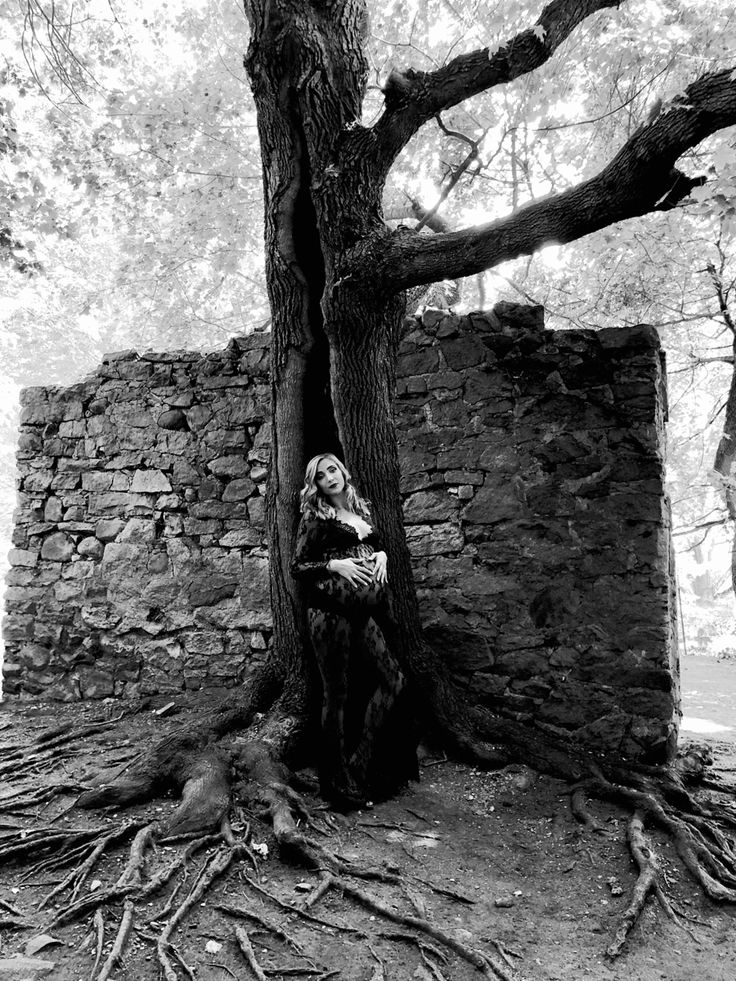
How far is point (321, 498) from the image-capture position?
389 cm

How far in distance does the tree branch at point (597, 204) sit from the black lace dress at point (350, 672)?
1562 mm

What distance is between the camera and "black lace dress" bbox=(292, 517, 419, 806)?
377 centimetres

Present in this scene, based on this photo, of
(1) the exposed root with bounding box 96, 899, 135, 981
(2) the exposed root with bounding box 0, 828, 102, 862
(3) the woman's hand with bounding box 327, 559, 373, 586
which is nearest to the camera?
(1) the exposed root with bounding box 96, 899, 135, 981

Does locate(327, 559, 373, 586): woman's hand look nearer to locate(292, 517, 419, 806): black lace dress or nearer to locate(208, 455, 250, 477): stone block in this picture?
locate(292, 517, 419, 806): black lace dress

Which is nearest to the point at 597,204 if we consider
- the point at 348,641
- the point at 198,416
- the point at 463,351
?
the point at 463,351

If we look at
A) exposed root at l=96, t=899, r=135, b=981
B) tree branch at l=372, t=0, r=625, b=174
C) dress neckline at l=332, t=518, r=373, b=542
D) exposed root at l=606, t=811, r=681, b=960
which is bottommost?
exposed root at l=606, t=811, r=681, b=960

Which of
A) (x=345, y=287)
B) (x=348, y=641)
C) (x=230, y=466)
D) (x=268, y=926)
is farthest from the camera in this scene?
(x=230, y=466)

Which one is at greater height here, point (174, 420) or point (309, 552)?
point (174, 420)

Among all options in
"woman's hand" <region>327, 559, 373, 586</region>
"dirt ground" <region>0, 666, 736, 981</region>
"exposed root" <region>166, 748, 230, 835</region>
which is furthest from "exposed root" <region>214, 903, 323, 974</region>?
"woman's hand" <region>327, 559, 373, 586</region>

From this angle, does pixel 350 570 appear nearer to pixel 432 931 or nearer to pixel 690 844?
pixel 432 931

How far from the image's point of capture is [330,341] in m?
4.34

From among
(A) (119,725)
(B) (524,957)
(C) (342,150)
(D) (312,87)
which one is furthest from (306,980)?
(D) (312,87)

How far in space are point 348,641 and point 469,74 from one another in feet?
10.8

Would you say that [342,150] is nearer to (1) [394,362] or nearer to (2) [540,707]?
(1) [394,362]
